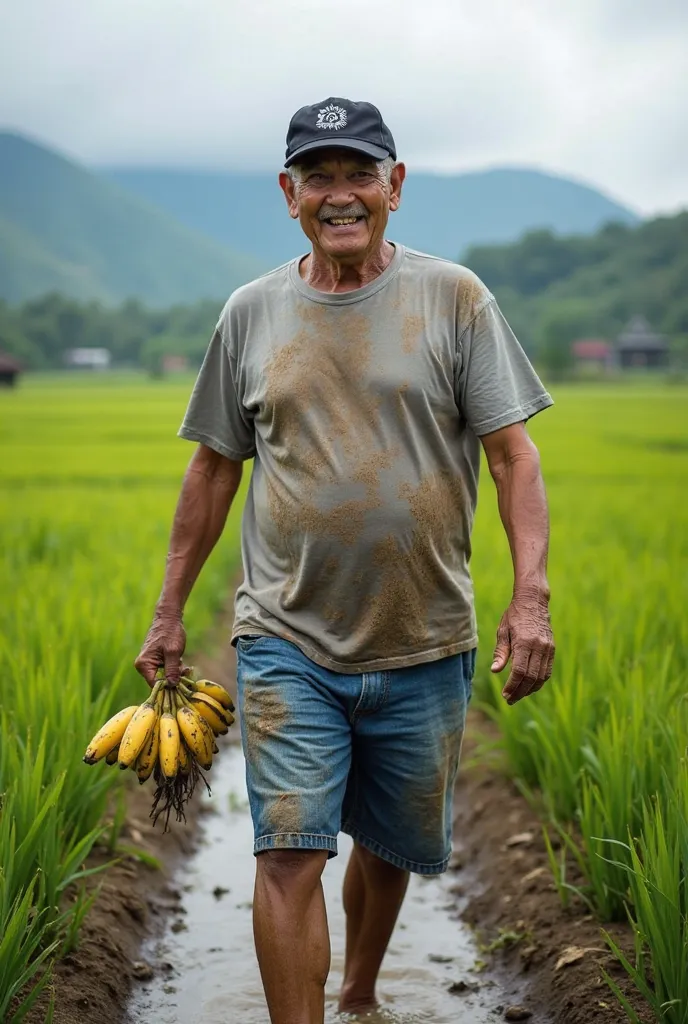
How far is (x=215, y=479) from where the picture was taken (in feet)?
9.89

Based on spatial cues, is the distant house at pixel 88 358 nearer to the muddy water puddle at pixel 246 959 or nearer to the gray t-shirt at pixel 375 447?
the muddy water puddle at pixel 246 959

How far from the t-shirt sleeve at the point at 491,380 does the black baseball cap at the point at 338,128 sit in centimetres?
40

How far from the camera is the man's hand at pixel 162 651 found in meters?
2.90

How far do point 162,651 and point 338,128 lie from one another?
1164 millimetres

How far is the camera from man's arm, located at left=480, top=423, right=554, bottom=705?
8.35ft

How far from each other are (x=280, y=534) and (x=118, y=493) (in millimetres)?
11731

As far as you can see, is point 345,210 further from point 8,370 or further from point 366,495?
point 8,370

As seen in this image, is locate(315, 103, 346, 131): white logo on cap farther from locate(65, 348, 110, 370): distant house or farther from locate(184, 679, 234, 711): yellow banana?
locate(65, 348, 110, 370): distant house

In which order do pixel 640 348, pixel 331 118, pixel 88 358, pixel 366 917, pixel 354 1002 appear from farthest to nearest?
pixel 88 358
pixel 640 348
pixel 354 1002
pixel 366 917
pixel 331 118

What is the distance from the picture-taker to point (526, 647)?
255 cm

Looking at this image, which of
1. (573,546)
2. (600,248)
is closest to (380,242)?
(573,546)

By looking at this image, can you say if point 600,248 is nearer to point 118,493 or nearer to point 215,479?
point 118,493

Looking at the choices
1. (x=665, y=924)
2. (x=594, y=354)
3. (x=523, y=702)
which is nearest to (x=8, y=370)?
(x=594, y=354)

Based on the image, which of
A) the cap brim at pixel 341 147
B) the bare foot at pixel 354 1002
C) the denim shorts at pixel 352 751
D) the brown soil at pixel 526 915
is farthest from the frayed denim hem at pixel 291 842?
the cap brim at pixel 341 147
